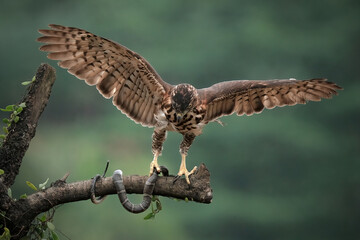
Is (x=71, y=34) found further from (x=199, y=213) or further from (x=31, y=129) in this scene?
(x=199, y=213)

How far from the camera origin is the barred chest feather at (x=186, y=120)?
3676 millimetres

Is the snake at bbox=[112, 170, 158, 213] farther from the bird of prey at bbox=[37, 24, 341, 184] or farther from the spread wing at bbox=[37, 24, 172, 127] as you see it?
the spread wing at bbox=[37, 24, 172, 127]

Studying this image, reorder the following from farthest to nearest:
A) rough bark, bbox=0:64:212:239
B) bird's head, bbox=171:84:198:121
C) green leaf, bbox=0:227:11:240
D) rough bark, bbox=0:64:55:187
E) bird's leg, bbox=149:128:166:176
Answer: bird's leg, bbox=149:128:166:176 < bird's head, bbox=171:84:198:121 < rough bark, bbox=0:64:55:187 < rough bark, bbox=0:64:212:239 < green leaf, bbox=0:227:11:240

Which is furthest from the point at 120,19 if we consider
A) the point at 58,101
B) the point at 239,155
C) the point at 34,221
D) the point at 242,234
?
the point at 34,221

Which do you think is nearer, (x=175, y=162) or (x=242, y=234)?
(x=175, y=162)

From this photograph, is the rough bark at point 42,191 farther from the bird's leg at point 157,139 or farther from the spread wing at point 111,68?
the bird's leg at point 157,139

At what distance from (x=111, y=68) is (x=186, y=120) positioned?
64 cm

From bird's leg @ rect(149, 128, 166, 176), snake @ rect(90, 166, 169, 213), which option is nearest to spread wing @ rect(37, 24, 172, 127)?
bird's leg @ rect(149, 128, 166, 176)

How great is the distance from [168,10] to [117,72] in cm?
875

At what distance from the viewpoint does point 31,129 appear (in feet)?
10.9

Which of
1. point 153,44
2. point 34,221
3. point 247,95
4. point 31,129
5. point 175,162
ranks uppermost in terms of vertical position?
point 153,44

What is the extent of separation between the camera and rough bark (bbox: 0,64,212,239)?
10.3ft

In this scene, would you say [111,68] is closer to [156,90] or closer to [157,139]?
[156,90]

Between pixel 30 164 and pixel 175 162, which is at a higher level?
pixel 175 162
